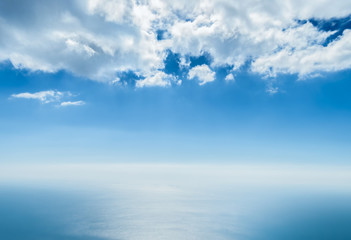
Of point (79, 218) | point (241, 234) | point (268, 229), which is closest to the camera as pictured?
point (241, 234)

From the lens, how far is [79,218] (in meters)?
131

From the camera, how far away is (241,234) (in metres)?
105

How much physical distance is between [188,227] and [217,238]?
90.5 feet

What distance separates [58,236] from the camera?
91062mm

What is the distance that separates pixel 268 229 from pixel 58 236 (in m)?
119

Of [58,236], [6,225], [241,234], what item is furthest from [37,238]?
[241,234]

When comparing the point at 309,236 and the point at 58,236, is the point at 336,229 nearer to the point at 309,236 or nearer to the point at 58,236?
the point at 309,236

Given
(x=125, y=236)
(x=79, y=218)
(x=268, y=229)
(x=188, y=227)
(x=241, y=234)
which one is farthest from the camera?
(x=79, y=218)

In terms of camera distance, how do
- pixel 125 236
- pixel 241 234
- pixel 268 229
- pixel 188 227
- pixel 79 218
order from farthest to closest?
pixel 79 218 → pixel 188 227 → pixel 268 229 → pixel 241 234 → pixel 125 236

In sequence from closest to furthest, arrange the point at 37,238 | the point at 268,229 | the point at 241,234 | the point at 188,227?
the point at 37,238, the point at 241,234, the point at 268,229, the point at 188,227

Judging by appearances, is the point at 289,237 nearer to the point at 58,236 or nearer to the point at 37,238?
the point at 58,236

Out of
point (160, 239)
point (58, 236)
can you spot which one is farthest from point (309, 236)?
point (58, 236)

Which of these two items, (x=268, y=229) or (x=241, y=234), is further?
(x=268, y=229)

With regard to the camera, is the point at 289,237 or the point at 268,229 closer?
the point at 289,237
